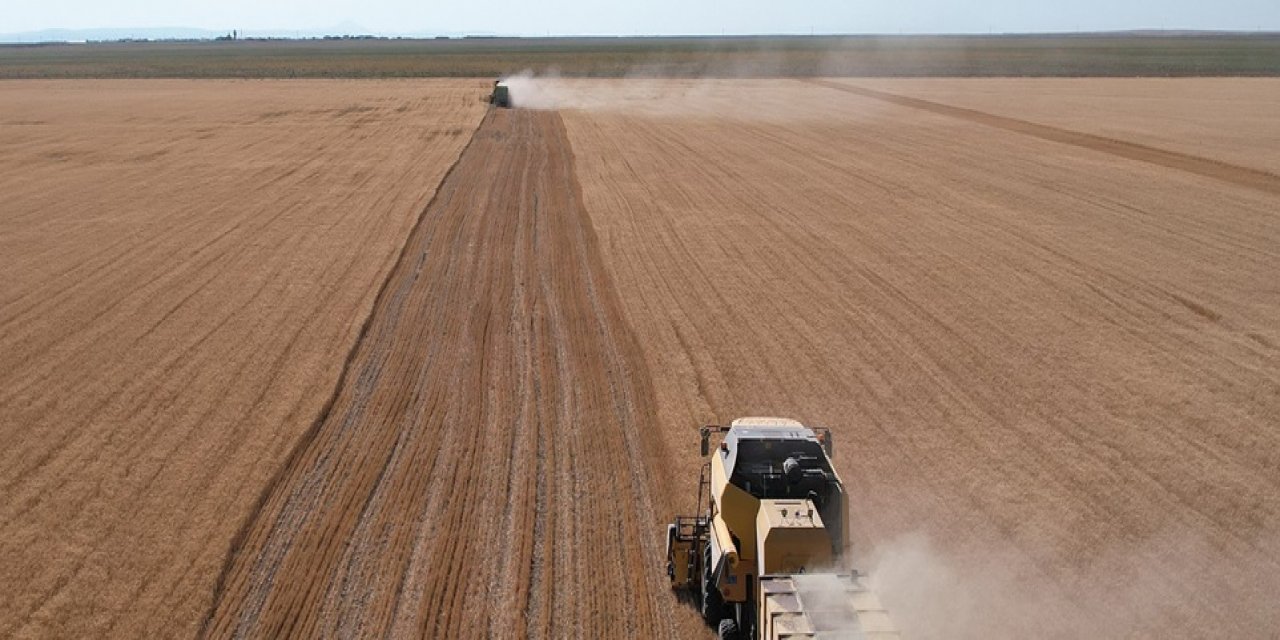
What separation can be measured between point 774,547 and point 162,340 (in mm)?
14677

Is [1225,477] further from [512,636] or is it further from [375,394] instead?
[375,394]

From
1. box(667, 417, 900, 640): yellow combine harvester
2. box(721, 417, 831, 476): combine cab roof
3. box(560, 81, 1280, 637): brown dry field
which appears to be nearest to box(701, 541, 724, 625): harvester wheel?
box(667, 417, 900, 640): yellow combine harvester

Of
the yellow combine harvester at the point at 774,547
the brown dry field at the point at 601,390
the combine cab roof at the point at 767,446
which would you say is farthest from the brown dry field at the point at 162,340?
the combine cab roof at the point at 767,446

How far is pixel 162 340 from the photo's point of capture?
19.3 metres

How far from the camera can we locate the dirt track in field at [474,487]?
437 inches

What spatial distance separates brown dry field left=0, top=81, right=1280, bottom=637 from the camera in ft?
37.7

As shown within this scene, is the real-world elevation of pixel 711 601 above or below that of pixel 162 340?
below

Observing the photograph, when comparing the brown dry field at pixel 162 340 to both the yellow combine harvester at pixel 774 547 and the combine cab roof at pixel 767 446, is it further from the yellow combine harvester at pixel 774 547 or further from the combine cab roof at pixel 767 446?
the combine cab roof at pixel 767 446

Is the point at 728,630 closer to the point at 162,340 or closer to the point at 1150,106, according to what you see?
the point at 162,340

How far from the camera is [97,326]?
66.2 ft

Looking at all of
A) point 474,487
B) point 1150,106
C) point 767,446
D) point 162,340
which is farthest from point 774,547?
point 1150,106

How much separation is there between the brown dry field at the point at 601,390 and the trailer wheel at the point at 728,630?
2.85ft

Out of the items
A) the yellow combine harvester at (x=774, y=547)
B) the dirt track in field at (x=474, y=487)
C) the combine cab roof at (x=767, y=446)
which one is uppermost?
the combine cab roof at (x=767, y=446)

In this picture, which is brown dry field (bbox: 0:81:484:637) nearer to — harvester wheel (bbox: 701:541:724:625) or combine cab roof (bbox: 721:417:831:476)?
harvester wheel (bbox: 701:541:724:625)
